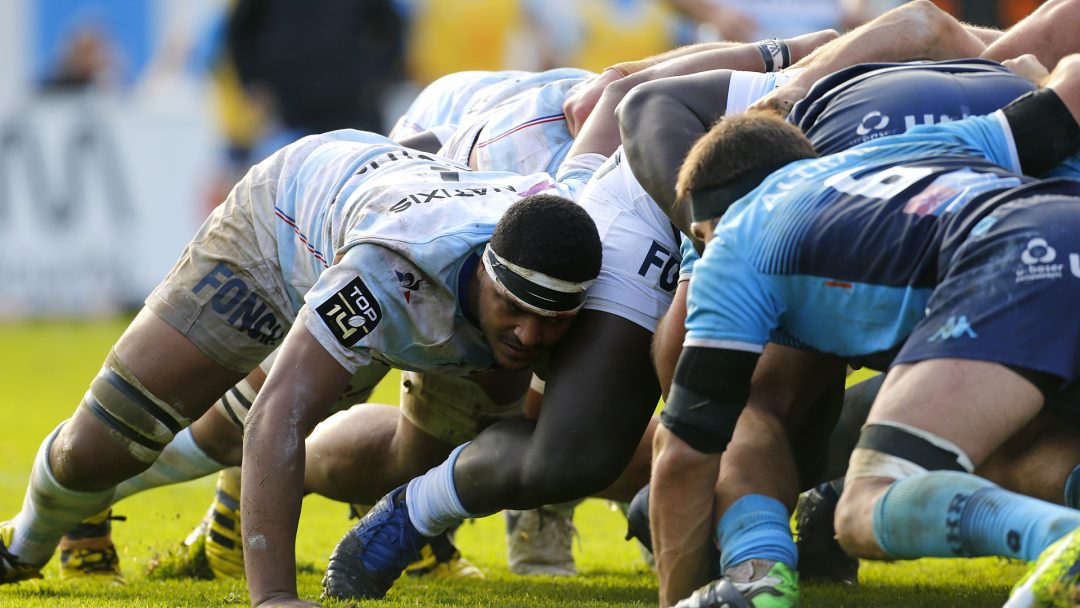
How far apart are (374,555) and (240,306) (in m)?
0.91

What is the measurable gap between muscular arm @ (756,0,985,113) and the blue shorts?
1.30 meters

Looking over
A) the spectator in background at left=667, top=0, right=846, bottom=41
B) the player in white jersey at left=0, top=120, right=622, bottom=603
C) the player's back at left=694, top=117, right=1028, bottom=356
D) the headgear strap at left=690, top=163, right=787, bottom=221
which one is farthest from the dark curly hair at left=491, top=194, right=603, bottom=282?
the spectator in background at left=667, top=0, right=846, bottom=41

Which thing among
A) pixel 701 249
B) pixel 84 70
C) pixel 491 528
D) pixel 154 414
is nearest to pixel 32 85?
pixel 84 70

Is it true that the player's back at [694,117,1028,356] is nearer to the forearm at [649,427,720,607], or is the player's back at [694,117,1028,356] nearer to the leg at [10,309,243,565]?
the forearm at [649,427,720,607]

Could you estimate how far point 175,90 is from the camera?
17.2 meters

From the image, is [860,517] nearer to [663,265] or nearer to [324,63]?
[663,265]

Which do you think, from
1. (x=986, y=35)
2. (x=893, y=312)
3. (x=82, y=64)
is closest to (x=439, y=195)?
(x=893, y=312)

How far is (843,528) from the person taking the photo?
311cm

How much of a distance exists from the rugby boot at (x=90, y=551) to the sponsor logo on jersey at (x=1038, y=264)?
3202mm

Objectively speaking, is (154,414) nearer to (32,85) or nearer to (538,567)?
(538,567)

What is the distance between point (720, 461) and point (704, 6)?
9494 millimetres

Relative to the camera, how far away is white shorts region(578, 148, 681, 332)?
13.9ft

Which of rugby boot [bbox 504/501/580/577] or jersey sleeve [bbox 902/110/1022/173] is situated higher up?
jersey sleeve [bbox 902/110/1022/173]

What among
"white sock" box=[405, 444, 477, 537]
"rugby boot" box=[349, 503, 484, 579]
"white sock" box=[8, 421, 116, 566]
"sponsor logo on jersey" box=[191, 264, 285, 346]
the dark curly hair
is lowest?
"rugby boot" box=[349, 503, 484, 579]
